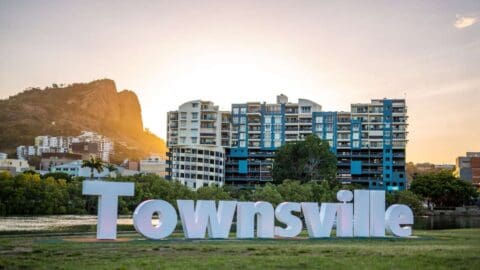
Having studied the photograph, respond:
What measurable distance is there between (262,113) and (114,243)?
141477mm

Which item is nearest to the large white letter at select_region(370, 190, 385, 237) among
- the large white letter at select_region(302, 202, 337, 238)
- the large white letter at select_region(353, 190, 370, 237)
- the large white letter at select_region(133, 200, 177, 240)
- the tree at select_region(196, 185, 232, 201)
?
the large white letter at select_region(353, 190, 370, 237)

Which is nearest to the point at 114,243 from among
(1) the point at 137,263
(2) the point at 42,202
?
(1) the point at 137,263

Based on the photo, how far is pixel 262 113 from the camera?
171750mm

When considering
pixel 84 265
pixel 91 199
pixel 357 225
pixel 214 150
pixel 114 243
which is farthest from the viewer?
pixel 214 150

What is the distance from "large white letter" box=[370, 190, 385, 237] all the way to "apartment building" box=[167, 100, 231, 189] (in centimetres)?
11544

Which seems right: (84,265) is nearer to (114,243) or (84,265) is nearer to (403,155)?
(114,243)


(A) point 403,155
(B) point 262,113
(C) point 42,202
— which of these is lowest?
(C) point 42,202

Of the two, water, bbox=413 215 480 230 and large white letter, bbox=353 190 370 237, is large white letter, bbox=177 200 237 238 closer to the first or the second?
large white letter, bbox=353 190 370 237

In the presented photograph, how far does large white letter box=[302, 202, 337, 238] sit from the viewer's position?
129 feet

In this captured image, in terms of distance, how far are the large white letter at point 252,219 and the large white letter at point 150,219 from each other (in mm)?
4910

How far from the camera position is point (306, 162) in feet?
443

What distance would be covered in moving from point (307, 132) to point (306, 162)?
3524cm

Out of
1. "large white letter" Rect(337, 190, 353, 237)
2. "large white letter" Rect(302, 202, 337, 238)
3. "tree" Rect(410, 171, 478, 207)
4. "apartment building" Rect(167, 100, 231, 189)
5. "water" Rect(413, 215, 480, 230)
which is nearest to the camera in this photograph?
"large white letter" Rect(302, 202, 337, 238)

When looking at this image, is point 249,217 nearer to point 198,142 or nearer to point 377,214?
point 377,214
